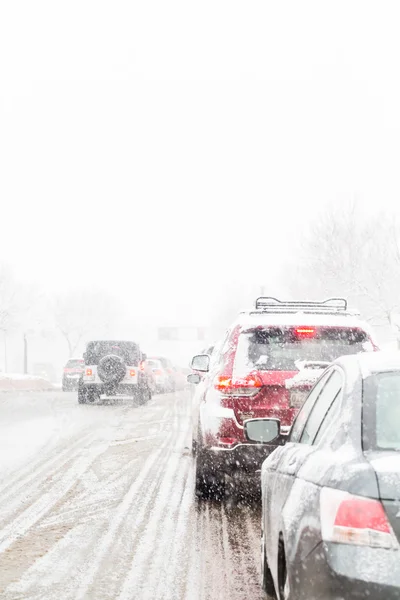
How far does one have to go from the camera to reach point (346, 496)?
254 centimetres

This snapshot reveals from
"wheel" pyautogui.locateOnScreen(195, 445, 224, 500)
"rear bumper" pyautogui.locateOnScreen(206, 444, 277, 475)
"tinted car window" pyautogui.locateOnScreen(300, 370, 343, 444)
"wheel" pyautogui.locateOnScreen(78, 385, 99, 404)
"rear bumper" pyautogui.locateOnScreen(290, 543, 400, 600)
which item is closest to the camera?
"rear bumper" pyautogui.locateOnScreen(290, 543, 400, 600)

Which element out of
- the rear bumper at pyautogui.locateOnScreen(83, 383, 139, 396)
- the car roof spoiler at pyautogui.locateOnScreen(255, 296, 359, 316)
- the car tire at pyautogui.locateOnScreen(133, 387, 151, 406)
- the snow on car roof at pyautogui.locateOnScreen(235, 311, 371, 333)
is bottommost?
the car tire at pyautogui.locateOnScreen(133, 387, 151, 406)

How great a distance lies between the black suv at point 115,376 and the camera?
25.8 metres

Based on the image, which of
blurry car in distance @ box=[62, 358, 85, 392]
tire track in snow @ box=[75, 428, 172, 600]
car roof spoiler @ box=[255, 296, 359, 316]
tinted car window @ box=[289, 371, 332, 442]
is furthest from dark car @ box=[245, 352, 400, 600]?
blurry car in distance @ box=[62, 358, 85, 392]

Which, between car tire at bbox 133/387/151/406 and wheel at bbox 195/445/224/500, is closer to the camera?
wheel at bbox 195/445/224/500

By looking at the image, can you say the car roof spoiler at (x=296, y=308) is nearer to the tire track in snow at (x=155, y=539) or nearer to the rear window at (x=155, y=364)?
the tire track in snow at (x=155, y=539)

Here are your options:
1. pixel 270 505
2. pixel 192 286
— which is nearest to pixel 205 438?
pixel 270 505

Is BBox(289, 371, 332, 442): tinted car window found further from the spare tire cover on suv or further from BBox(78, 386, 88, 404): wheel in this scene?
BBox(78, 386, 88, 404): wheel

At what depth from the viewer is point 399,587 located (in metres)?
2.36

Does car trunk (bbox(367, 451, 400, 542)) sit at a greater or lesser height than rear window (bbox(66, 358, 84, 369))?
greater

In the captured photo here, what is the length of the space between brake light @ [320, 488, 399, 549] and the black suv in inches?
921

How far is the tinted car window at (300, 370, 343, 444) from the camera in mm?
3658

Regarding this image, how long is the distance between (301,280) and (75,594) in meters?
59.0

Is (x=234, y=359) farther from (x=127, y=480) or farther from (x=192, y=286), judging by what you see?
(x=192, y=286)
